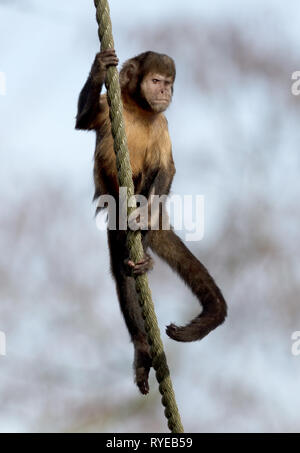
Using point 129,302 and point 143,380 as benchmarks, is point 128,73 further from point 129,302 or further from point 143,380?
point 143,380

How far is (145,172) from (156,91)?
838mm

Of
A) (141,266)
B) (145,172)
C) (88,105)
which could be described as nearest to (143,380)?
(141,266)

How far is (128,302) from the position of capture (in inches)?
376

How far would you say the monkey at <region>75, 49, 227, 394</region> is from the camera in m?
9.34

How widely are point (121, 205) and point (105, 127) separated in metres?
0.83

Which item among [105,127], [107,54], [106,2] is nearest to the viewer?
[106,2]

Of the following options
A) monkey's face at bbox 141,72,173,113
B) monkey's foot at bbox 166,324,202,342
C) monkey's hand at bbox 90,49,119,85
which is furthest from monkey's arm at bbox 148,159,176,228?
monkey's hand at bbox 90,49,119,85

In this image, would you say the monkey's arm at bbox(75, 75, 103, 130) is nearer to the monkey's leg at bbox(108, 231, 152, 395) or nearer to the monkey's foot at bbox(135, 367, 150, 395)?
the monkey's leg at bbox(108, 231, 152, 395)

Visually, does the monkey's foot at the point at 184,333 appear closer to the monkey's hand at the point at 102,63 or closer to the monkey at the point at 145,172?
the monkey at the point at 145,172

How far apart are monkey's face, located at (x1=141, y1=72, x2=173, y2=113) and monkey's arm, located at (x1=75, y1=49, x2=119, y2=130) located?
600 millimetres

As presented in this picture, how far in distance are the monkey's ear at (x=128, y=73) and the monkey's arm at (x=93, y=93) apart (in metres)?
0.64

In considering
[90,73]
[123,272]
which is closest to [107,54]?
[90,73]

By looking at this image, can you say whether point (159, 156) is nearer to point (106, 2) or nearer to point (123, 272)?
point (123, 272)

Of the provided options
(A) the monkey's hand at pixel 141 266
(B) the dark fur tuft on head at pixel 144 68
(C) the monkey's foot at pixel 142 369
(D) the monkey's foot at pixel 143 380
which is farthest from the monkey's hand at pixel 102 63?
(D) the monkey's foot at pixel 143 380
